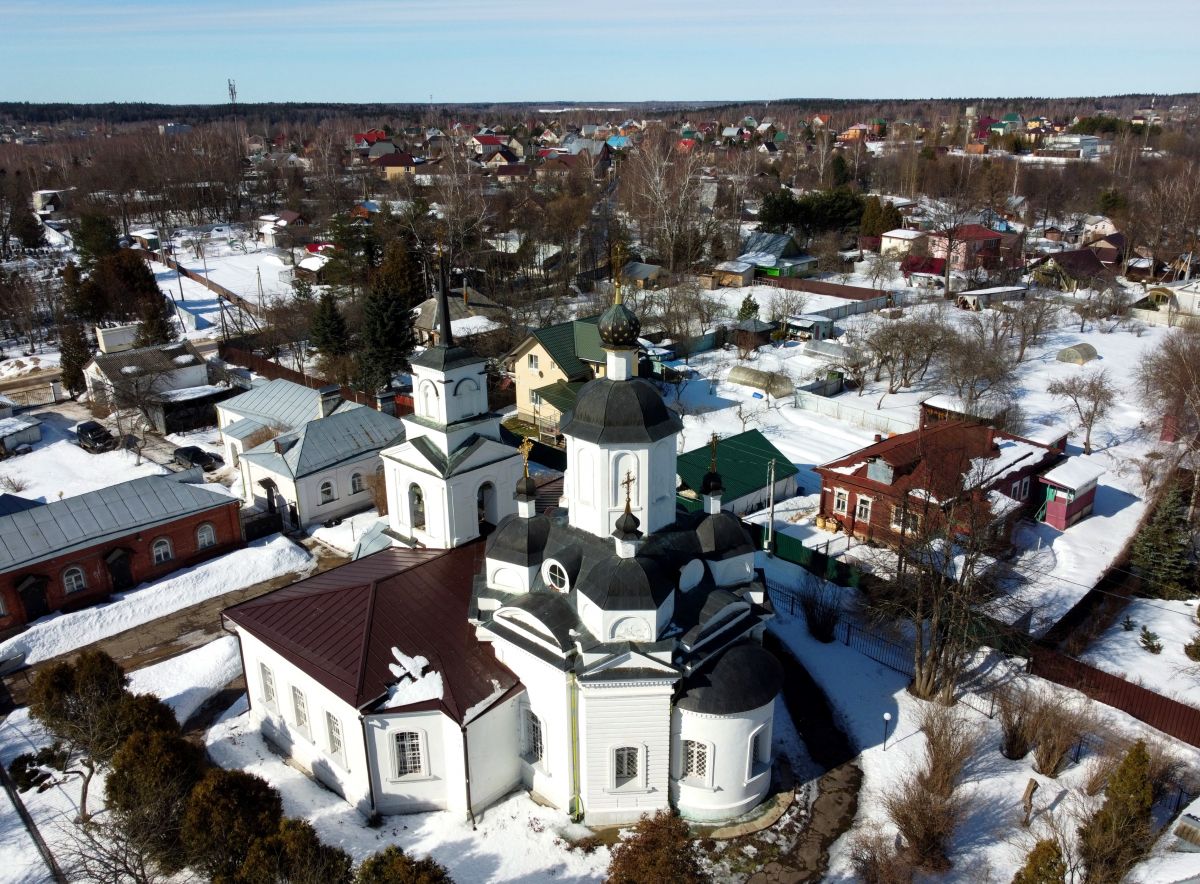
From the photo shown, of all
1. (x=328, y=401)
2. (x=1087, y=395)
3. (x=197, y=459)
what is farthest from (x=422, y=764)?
(x=1087, y=395)

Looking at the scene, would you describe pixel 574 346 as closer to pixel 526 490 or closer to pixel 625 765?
pixel 526 490

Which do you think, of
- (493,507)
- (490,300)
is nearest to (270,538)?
(493,507)

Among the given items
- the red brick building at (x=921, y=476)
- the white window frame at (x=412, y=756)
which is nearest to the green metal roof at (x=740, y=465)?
the red brick building at (x=921, y=476)

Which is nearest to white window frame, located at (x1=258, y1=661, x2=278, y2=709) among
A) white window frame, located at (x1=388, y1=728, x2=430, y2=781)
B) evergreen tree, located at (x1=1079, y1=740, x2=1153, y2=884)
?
white window frame, located at (x1=388, y1=728, x2=430, y2=781)

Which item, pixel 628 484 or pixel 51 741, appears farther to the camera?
pixel 51 741

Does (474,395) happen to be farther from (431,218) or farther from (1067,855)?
(431,218)
